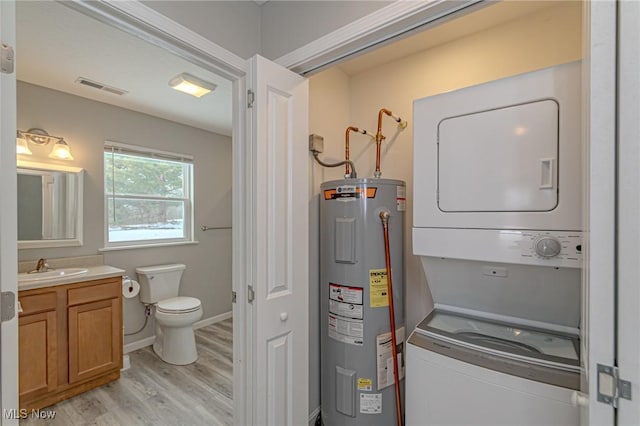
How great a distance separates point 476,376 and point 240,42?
5.83 feet

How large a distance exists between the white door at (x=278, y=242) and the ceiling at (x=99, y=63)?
100 cm

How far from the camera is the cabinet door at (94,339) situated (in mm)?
2193

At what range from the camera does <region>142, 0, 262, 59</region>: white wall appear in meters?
1.15

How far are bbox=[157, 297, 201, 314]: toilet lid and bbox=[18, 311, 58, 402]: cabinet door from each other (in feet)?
2.52

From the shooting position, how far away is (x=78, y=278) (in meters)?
2.20

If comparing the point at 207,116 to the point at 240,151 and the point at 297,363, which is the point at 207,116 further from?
the point at 297,363

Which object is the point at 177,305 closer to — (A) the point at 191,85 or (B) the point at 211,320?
(B) the point at 211,320

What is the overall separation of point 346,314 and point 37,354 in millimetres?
2154

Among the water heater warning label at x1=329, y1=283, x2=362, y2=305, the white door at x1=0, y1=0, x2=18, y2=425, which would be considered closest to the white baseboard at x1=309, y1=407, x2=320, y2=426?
the water heater warning label at x1=329, y1=283, x2=362, y2=305

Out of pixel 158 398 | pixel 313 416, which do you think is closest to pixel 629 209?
pixel 313 416

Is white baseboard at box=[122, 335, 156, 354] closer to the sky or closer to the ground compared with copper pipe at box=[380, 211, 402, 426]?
closer to the ground

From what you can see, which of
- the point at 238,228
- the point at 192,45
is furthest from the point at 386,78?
the point at 238,228

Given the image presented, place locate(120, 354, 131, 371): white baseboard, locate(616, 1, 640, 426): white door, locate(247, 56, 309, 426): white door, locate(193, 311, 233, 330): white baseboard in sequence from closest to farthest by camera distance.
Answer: locate(616, 1, 640, 426): white door
locate(247, 56, 309, 426): white door
locate(120, 354, 131, 371): white baseboard
locate(193, 311, 233, 330): white baseboard

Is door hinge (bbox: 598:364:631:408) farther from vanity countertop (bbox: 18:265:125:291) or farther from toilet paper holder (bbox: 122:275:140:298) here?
toilet paper holder (bbox: 122:275:140:298)
